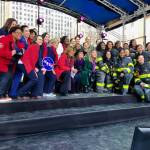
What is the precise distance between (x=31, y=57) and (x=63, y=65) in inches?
44.6

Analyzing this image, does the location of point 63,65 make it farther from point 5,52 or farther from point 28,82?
point 5,52

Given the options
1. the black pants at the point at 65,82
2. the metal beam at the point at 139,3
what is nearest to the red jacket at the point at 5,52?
the black pants at the point at 65,82

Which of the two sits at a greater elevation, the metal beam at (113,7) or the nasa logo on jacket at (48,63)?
the metal beam at (113,7)

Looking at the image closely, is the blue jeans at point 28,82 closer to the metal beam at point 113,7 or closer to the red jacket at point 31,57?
the red jacket at point 31,57

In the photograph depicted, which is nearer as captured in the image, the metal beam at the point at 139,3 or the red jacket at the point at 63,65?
the red jacket at the point at 63,65

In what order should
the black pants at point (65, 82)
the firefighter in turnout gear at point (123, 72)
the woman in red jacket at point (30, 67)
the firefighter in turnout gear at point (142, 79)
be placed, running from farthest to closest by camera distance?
the firefighter in turnout gear at point (123, 72) → the firefighter in turnout gear at point (142, 79) → the black pants at point (65, 82) → the woman in red jacket at point (30, 67)

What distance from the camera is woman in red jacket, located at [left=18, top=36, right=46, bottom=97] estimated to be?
6094mm

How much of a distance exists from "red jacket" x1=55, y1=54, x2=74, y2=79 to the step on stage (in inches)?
28.6

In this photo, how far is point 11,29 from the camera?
19.2ft

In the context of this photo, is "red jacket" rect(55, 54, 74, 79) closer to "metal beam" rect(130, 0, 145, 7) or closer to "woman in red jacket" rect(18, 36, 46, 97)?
"woman in red jacket" rect(18, 36, 46, 97)

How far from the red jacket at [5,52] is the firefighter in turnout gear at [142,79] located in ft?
12.3

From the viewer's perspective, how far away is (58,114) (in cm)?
565

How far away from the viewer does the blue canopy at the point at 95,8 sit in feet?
38.8

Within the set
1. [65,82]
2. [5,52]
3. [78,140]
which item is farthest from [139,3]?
[78,140]
